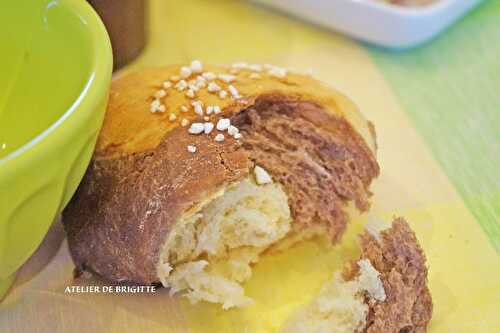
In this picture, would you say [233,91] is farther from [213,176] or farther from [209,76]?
[213,176]

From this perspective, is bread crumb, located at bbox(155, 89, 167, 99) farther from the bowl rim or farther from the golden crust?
the bowl rim

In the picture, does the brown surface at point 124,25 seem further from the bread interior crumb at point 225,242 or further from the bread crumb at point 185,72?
the bread interior crumb at point 225,242

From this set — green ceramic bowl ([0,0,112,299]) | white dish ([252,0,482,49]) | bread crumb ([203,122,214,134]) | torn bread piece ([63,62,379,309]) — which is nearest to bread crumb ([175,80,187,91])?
torn bread piece ([63,62,379,309])

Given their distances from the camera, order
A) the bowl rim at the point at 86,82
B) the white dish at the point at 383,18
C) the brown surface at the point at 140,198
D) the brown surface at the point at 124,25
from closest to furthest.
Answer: the bowl rim at the point at 86,82 → the brown surface at the point at 140,198 → the brown surface at the point at 124,25 → the white dish at the point at 383,18

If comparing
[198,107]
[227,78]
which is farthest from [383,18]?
[198,107]

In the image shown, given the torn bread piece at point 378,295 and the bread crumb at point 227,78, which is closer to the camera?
the torn bread piece at point 378,295

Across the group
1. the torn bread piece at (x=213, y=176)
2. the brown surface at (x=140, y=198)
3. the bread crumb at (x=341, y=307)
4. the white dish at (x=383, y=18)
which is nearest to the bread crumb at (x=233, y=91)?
the torn bread piece at (x=213, y=176)

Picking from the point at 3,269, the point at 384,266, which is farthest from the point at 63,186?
the point at 384,266
